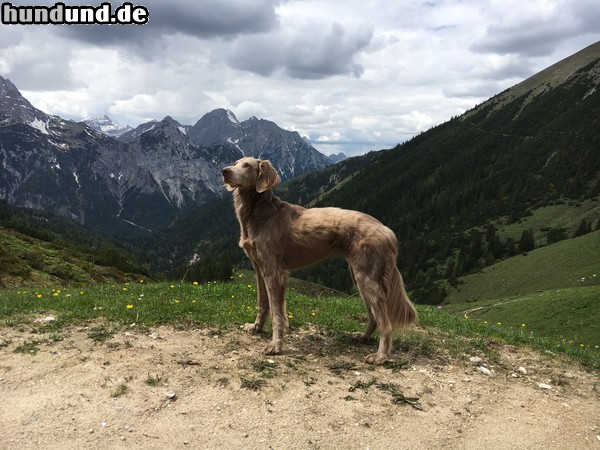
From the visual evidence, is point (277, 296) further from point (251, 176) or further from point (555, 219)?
point (555, 219)

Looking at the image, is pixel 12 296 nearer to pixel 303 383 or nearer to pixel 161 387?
pixel 161 387

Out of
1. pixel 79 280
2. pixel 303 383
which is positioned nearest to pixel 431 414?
pixel 303 383

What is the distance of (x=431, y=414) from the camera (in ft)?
23.7

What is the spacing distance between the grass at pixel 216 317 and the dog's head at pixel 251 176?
377 centimetres

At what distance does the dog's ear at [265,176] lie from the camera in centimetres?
913

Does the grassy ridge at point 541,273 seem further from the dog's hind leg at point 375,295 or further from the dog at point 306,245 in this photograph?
the dog at point 306,245

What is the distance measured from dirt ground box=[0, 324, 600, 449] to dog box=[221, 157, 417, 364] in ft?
3.49

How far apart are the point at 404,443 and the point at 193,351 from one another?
4.62 m

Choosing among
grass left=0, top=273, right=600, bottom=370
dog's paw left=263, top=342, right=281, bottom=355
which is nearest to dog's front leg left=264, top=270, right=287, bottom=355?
dog's paw left=263, top=342, right=281, bottom=355

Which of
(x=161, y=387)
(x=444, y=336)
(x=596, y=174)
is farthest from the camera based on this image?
(x=596, y=174)

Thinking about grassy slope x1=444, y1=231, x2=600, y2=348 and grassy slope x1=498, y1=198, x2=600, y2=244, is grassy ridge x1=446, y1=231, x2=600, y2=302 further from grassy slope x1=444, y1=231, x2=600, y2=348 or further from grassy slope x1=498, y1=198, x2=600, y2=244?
grassy slope x1=498, y1=198, x2=600, y2=244

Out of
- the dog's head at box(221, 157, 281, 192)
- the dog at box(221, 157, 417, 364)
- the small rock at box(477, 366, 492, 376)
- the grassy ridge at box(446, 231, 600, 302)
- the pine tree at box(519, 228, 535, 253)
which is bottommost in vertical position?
the grassy ridge at box(446, 231, 600, 302)

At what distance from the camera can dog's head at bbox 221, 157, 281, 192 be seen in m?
8.89

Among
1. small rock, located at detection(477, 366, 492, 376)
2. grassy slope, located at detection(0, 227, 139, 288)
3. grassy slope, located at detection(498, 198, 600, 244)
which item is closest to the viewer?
small rock, located at detection(477, 366, 492, 376)
